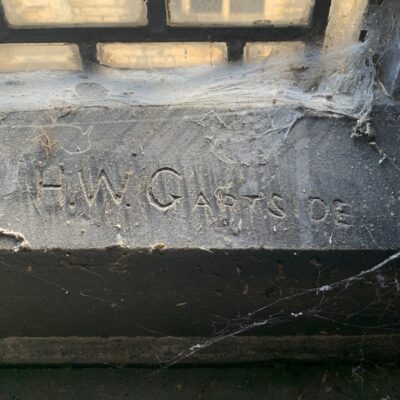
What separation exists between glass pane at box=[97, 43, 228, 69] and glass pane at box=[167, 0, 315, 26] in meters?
0.07

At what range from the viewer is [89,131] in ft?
4.90

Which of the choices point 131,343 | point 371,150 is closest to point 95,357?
point 131,343

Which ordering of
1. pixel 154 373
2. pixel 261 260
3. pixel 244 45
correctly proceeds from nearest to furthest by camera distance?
pixel 261 260, pixel 244 45, pixel 154 373

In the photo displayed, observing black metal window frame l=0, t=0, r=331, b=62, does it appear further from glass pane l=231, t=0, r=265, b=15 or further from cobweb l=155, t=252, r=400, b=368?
cobweb l=155, t=252, r=400, b=368

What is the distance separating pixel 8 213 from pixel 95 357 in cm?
67

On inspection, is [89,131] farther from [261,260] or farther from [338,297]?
[338,297]

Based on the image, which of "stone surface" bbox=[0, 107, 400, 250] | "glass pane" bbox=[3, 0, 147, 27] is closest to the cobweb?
"stone surface" bbox=[0, 107, 400, 250]

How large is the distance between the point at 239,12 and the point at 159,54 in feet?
0.86

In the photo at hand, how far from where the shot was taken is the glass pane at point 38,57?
5.08 ft

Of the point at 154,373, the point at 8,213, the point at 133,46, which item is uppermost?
the point at 133,46

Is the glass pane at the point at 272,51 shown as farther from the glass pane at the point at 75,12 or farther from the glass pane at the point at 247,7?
the glass pane at the point at 75,12

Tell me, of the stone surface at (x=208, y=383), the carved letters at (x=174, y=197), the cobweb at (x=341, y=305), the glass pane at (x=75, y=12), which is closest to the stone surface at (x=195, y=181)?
the carved letters at (x=174, y=197)

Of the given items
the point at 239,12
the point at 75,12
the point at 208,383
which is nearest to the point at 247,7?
the point at 239,12

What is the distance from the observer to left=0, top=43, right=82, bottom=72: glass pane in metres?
1.55
